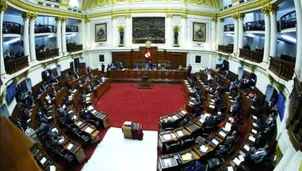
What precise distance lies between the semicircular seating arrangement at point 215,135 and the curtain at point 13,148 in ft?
20.0

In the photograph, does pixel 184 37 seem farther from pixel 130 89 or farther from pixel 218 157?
pixel 218 157

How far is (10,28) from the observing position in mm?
12656

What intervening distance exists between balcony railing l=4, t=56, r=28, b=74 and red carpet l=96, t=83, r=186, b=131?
519cm

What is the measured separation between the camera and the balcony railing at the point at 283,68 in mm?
7786

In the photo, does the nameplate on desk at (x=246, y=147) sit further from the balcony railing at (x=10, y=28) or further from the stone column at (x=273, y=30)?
the balcony railing at (x=10, y=28)

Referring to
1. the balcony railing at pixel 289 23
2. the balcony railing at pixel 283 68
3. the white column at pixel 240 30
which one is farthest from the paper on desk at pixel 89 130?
the white column at pixel 240 30

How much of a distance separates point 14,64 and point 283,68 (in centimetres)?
1317

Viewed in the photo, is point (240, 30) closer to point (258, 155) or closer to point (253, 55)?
point (253, 55)

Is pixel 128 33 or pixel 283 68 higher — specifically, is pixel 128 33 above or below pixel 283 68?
above

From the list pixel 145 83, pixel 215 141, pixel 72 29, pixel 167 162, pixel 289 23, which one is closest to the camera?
pixel 167 162

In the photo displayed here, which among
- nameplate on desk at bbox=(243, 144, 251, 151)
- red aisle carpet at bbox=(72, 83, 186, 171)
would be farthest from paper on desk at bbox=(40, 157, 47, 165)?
nameplate on desk at bbox=(243, 144, 251, 151)

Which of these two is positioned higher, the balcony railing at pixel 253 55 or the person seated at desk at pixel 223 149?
the balcony railing at pixel 253 55

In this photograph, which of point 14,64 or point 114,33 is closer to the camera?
point 14,64

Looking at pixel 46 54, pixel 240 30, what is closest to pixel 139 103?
pixel 46 54
